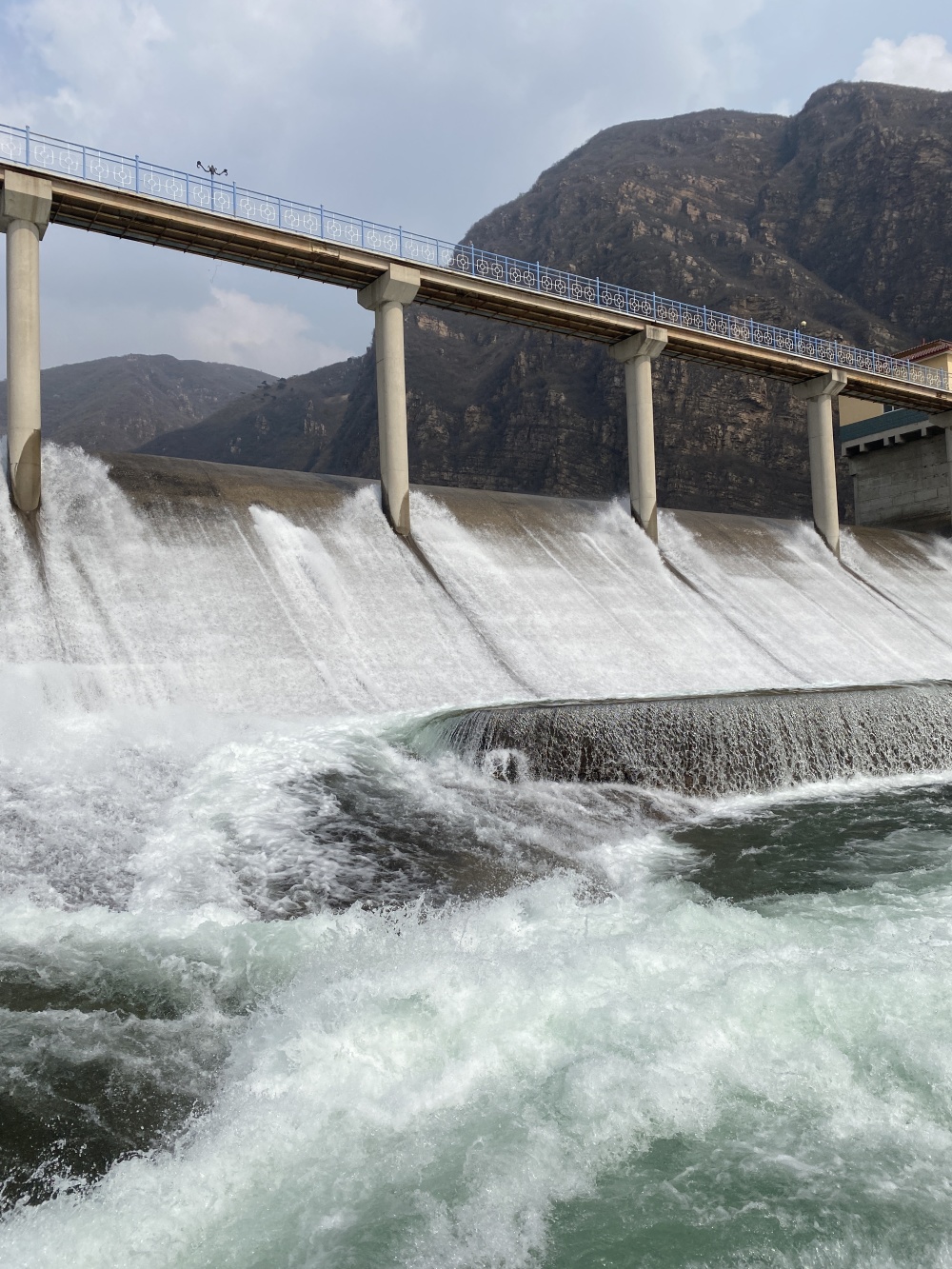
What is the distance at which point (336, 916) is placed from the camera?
525 cm

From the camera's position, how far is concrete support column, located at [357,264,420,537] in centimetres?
1619

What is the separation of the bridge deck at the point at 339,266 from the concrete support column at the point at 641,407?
34 cm

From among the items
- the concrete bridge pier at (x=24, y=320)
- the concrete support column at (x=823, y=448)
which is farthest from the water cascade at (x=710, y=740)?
the concrete support column at (x=823, y=448)

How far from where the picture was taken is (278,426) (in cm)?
8206

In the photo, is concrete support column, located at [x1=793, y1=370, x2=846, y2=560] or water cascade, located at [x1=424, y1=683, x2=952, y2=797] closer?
water cascade, located at [x1=424, y1=683, x2=952, y2=797]

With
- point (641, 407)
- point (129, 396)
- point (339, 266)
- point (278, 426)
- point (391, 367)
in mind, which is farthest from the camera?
point (129, 396)

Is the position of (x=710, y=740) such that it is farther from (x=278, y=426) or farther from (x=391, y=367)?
(x=278, y=426)

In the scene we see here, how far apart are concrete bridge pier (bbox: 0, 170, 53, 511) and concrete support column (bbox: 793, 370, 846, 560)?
59.1 feet

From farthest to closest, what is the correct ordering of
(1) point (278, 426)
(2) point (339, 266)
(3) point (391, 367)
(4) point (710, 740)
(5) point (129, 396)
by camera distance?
1. (5) point (129, 396)
2. (1) point (278, 426)
3. (3) point (391, 367)
4. (2) point (339, 266)
5. (4) point (710, 740)

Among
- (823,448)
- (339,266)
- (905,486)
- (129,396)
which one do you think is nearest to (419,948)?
(339,266)

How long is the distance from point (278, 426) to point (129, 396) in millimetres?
32737

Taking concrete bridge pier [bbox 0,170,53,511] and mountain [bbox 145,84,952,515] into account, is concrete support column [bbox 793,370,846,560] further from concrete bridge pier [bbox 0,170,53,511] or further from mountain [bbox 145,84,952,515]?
mountain [bbox 145,84,952,515]

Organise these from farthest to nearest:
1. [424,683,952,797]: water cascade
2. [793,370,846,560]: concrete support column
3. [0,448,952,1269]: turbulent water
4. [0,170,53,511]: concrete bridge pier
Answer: [793,370,846,560]: concrete support column < [0,170,53,511]: concrete bridge pier < [424,683,952,797]: water cascade < [0,448,952,1269]: turbulent water

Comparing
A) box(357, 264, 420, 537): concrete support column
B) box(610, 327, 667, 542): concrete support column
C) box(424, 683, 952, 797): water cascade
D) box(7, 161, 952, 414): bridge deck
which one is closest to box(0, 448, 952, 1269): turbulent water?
box(424, 683, 952, 797): water cascade
